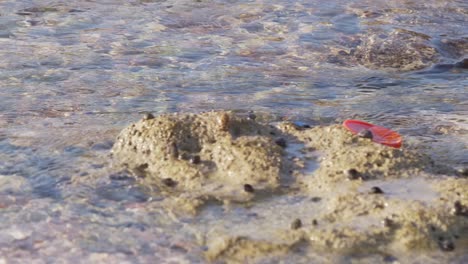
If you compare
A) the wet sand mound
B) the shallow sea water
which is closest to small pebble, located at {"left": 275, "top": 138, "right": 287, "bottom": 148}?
the wet sand mound

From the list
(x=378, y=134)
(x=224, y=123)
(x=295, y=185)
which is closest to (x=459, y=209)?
(x=295, y=185)

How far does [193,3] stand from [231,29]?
4.54 feet

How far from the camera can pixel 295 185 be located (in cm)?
380

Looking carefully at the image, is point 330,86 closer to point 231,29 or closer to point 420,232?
A: point 231,29

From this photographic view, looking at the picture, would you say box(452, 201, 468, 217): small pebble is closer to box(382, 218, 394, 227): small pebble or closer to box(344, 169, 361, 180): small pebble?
box(382, 218, 394, 227): small pebble

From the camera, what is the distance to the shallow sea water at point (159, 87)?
3.54 metres

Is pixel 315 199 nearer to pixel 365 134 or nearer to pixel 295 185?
pixel 295 185

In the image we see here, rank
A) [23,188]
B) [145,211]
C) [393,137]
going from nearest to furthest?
[145,211]
[23,188]
[393,137]

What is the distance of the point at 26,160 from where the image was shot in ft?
14.3

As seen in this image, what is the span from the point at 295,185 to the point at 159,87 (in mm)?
2557

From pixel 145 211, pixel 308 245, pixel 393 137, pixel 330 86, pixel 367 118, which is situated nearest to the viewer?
pixel 308 245

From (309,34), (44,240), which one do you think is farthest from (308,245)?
(309,34)

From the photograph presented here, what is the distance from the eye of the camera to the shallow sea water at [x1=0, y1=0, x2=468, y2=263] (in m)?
3.54

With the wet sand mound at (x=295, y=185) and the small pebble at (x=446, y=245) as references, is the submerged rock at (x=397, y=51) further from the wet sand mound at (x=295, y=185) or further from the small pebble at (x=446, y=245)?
the small pebble at (x=446, y=245)
